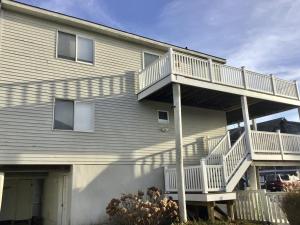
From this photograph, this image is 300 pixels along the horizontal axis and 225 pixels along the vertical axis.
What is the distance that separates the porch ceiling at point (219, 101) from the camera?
13.8 meters

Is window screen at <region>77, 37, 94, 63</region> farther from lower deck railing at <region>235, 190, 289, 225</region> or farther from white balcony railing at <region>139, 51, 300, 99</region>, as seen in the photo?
lower deck railing at <region>235, 190, 289, 225</region>

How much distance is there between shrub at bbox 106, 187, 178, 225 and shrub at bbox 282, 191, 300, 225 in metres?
3.82

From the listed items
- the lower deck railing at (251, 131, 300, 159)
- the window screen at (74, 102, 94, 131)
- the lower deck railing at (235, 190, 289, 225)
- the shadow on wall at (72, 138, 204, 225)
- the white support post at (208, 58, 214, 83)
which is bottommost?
the lower deck railing at (235, 190, 289, 225)

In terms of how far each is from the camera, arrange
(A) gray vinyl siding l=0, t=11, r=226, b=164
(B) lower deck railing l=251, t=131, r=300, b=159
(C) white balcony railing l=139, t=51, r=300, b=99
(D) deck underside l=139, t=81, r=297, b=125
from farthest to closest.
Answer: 1. (B) lower deck railing l=251, t=131, r=300, b=159
2. (D) deck underside l=139, t=81, r=297, b=125
3. (C) white balcony railing l=139, t=51, r=300, b=99
4. (A) gray vinyl siding l=0, t=11, r=226, b=164

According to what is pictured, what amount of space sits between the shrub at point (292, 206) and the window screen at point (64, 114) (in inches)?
335

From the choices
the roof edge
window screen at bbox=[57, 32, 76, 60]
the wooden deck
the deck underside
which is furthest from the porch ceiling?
window screen at bbox=[57, 32, 76, 60]

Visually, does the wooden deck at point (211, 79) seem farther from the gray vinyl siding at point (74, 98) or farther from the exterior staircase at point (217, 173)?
the exterior staircase at point (217, 173)

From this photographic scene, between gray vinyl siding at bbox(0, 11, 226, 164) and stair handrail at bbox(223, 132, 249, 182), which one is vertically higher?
gray vinyl siding at bbox(0, 11, 226, 164)

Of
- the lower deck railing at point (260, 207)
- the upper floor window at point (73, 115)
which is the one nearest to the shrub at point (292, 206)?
the lower deck railing at point (260, 207)

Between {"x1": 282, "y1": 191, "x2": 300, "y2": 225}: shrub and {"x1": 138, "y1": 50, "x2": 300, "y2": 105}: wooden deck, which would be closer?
{"x1": 282, "y1": 191, "x2": 300, "y2": 225}: shrub

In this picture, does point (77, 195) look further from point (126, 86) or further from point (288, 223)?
point (288, 223)

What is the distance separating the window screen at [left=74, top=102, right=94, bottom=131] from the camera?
1262cm

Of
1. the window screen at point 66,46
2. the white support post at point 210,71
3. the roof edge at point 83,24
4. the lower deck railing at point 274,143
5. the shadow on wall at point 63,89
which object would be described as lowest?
the lower deck railing at point 274,143

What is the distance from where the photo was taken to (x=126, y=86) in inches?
562
